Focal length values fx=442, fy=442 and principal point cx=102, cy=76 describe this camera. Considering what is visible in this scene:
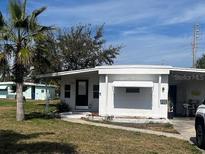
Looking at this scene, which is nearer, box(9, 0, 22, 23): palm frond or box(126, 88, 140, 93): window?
box(9, 0, 22, 23): palm frond

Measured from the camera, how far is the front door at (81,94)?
1171 inches

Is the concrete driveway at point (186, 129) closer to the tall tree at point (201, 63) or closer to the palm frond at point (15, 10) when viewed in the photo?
the palm frond at point (15, 10)

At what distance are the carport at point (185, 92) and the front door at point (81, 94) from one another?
5663 millimetres

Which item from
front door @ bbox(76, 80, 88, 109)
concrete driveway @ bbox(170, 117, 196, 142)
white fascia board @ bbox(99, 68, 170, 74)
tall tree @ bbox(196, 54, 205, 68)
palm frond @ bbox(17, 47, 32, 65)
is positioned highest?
tall tree @ bbox(196, 54, 205, 68)

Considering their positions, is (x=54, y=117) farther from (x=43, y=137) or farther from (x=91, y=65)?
(x=91, y=65)

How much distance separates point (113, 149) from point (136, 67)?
43.5ft

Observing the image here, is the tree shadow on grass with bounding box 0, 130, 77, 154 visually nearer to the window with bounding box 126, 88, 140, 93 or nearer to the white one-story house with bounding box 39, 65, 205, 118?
the white one-story house with bounding box 39, 65, 205, 118

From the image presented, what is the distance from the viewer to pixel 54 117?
24234mm

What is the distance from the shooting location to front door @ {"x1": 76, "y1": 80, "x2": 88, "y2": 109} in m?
29.8

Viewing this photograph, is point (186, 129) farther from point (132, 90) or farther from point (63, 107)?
point (63, 107)

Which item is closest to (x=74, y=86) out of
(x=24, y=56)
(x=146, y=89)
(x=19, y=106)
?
(x=146, y=89)

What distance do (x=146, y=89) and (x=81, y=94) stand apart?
579 cm

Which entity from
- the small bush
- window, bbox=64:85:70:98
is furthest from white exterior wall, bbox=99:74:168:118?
window, bbox=64:85:70:98


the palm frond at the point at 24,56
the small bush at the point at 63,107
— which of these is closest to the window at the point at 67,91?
the small bush at the point at 63,107
